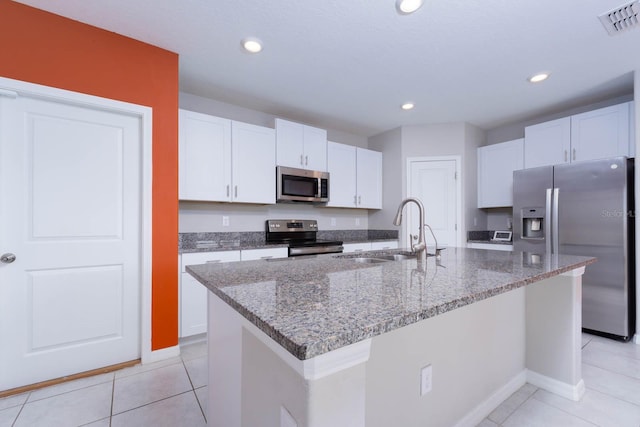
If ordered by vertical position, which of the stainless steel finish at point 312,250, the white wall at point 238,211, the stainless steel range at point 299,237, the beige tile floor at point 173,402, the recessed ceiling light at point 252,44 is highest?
the recessed ceiling light at point 252,44

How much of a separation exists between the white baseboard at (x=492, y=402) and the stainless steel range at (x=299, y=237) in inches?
79.6

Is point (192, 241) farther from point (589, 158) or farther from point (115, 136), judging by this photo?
point (589, 158)

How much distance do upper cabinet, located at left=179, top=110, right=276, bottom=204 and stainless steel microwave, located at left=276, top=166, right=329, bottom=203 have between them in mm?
97

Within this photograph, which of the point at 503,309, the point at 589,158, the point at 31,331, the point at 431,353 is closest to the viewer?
the point at 431,353

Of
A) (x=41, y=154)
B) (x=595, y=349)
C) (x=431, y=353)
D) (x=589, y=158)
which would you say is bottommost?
(x=595, y=349)

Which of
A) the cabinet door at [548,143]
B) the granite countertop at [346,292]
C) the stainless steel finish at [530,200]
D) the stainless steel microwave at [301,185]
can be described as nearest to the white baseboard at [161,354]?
the granite countertop at [346,292]

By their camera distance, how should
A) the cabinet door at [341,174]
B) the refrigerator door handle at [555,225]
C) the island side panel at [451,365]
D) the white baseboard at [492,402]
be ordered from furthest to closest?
1. the cabinet door at [341,174]
2. the refrigerator door handle at [555,225]
3. the white baseboard at [492,402]
4. the island side panel at [451,365]

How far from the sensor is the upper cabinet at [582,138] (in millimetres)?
2764

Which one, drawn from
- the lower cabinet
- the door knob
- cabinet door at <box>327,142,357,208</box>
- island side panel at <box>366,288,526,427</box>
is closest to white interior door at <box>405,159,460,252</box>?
cabinet door at <box>327,142,357,208</box>

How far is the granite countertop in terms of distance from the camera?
0.58 meters

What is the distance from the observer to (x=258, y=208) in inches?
139

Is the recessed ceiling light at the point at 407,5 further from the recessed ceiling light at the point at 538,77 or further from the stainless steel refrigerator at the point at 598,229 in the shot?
the stainless steel refrigerator at the point at 598,229

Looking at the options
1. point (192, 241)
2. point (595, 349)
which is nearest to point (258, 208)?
point (192, 241)

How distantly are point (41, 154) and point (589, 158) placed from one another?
489cm
